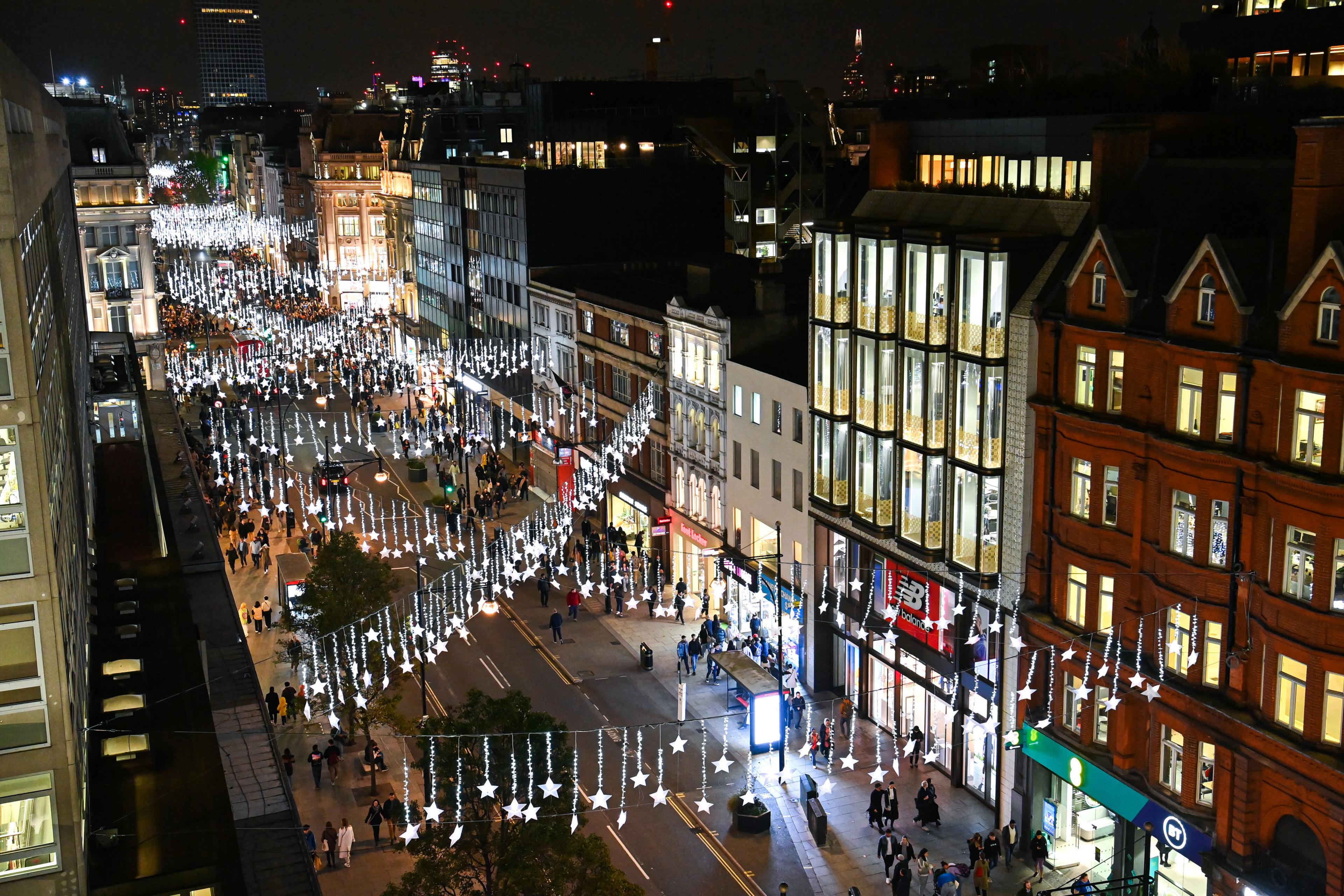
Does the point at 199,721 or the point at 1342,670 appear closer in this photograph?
the point at 1342,670

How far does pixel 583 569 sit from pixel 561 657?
9.62 meters

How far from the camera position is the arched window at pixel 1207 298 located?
27.6 m

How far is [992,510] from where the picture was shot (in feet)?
113

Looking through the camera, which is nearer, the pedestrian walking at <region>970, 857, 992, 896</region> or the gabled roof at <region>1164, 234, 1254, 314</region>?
the gabled roof at <region>1164, 234, 1254, 314</region>

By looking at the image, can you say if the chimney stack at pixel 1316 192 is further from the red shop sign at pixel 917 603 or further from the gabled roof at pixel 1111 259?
the red shop sign at pixel 917 603

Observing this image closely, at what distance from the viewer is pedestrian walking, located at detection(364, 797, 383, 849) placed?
33.8 m

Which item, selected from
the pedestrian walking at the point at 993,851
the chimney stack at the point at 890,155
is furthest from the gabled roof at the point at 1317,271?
the chimney stack at the point at 890,155

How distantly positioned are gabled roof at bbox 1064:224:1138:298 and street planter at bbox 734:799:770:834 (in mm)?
15803

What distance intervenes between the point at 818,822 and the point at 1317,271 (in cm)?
1812

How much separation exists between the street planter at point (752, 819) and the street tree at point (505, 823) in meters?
9.19

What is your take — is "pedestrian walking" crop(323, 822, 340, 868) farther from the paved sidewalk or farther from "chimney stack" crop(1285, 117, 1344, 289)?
"chimney stack" crop(1285, 117, 1344, 289)

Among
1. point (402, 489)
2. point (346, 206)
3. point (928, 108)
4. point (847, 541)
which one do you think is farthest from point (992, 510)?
point (346, 206)

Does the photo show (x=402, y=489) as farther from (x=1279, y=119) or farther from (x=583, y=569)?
(x=1279, y=119)

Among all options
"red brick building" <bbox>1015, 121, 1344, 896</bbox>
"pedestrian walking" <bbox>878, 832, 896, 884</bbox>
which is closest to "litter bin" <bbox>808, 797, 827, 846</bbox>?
"pedestrian walking" <bbox>878, 832, 896, 884</bbox>
